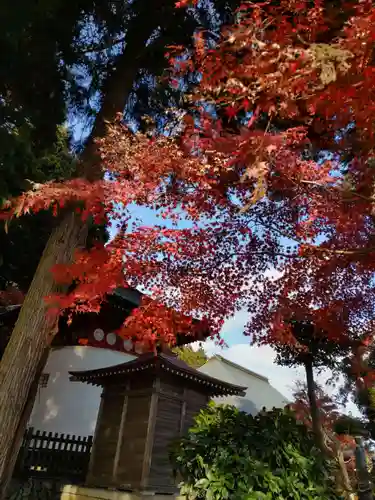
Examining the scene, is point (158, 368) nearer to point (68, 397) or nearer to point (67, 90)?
point (68, 397)

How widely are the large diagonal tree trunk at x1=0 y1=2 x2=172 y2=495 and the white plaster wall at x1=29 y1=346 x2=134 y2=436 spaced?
19.1ft

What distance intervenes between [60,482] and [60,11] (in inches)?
→ 440

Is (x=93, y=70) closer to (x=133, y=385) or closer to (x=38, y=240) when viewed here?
(x=38, y=240)

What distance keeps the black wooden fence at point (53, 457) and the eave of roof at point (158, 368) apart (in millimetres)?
1726

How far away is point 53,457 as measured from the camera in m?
10.4

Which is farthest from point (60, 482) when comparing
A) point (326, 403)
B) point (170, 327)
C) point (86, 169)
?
point (326, 403)

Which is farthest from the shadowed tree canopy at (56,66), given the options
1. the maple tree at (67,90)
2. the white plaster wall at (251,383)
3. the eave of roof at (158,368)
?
the white plaster wall at (251,383)

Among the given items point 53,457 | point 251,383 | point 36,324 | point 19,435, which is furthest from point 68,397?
point 251,383

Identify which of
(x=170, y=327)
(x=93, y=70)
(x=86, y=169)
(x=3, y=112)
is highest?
(x=93, y=70)

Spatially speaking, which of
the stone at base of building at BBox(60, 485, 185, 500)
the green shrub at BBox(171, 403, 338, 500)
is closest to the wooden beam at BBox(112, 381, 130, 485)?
the stone at base of building at BBox(60, 485, 185, 500)

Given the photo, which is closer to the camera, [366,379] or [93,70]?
[93,70]

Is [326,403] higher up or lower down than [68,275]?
higher up

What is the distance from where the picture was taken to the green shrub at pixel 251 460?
→ 14.6 feet

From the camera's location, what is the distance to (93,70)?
9.84m
